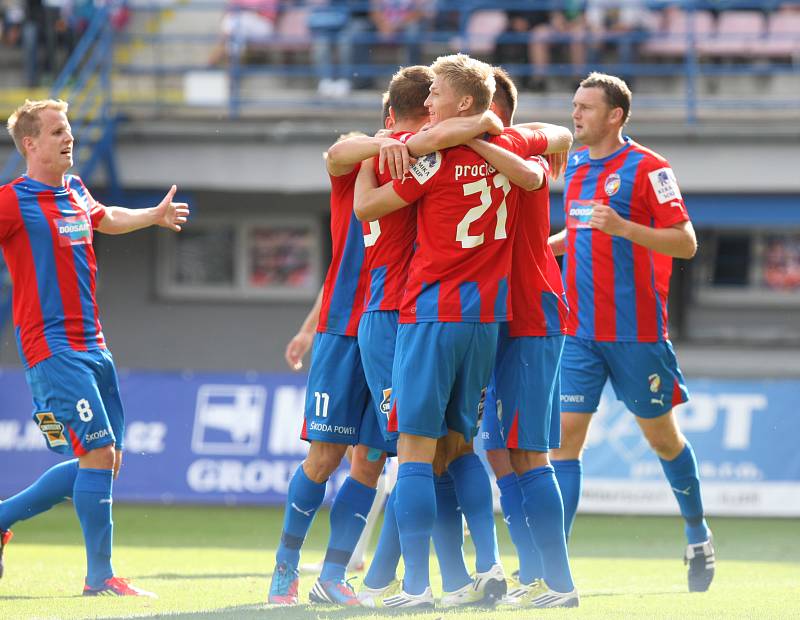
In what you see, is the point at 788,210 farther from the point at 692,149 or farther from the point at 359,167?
the point at 359,167

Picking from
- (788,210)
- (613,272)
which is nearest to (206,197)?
(788,210)

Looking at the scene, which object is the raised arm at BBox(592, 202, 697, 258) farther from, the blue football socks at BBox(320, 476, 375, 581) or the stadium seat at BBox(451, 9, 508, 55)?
the stadium seat at BBox(451, 9, 508, 55)

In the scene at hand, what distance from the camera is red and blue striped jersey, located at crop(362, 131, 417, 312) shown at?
Answer: 5586 millimetres

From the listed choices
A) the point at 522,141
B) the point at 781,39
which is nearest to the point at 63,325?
the point at 522,141

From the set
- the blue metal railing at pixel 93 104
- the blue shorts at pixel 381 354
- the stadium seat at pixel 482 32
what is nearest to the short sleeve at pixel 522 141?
the blue shorts at pixel 381 354

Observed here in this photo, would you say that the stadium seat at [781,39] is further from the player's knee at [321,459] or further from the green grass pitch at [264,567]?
the player's knee at [321,459]

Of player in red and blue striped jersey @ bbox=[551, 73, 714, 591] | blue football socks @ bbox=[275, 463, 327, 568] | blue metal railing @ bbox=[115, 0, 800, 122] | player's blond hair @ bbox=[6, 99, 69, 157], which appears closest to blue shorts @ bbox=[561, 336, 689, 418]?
player in red and blue striped jersey @ bbox=[551, 73, 714, 591]

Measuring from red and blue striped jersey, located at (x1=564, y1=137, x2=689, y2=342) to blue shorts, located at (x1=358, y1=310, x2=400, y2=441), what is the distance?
154cm

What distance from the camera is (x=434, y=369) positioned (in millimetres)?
5203

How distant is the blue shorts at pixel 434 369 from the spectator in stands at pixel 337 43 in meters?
8.89

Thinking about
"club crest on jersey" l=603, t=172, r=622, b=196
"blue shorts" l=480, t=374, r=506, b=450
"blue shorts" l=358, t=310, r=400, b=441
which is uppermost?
"club crest on jersey" l=603, t=172, r=622, b=196

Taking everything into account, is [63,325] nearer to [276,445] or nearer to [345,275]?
[345,275]

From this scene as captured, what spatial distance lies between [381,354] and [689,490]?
2097 mm

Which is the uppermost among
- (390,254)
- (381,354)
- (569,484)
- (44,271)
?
(390,254)
